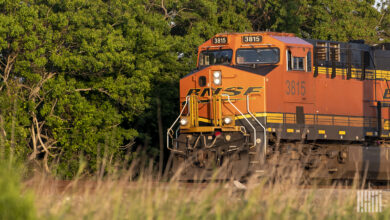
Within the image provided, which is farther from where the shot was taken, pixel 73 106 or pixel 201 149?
pixel 73 106

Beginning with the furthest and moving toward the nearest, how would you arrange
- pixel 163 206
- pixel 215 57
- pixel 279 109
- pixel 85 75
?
pixel 85 75 < pixel 215 57 < pixel 279 109 < pixel 163 206

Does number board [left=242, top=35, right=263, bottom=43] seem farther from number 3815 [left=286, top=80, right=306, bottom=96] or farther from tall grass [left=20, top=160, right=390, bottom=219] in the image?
tall grass [left=20, top=160, right=390, bottom=219]

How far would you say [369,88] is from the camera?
1792cm

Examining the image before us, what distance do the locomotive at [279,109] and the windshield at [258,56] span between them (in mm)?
27

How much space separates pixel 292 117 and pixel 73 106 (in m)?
9.18

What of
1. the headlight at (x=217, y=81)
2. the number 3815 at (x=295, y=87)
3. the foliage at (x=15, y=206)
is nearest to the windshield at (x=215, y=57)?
the headlight at (x=217, y=81)

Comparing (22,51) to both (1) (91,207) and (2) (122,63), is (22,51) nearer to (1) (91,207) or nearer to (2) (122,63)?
(2) (122,63)

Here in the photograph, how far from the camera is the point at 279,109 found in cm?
1573

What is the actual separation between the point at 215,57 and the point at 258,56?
145cm

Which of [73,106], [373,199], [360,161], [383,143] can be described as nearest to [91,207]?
[373,199]

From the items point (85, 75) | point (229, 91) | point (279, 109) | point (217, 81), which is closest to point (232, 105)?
point (229, 91)

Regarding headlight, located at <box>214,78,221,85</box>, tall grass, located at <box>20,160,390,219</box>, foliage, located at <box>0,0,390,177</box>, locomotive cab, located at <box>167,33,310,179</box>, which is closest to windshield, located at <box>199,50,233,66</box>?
locomotive cab, located at <box>167,33,310,179</box>

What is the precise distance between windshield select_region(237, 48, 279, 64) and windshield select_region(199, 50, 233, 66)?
35cm

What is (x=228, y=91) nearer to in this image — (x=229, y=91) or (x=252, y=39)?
(x=229, y=91)
